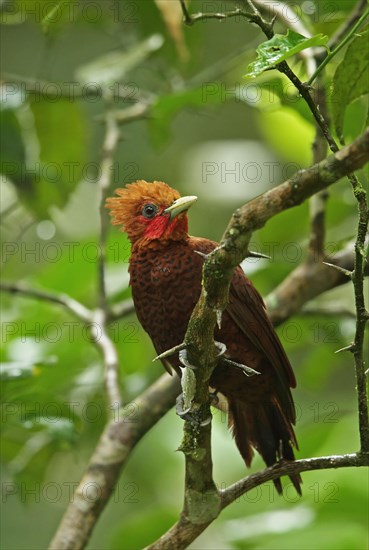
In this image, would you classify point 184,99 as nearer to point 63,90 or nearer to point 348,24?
point 348,24

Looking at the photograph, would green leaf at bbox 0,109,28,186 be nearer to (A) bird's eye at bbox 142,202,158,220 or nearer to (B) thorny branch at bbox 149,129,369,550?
(A) bird's eye at bbox 142,202,158,220

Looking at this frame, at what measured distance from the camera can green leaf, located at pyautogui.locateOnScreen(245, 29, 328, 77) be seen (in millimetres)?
1813

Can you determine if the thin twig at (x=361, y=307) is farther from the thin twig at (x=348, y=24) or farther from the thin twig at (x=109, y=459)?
the thin twig at (x=348, y=24)

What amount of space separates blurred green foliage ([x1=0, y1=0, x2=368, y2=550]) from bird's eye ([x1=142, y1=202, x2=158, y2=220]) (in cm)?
56

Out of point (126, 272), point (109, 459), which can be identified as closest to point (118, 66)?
point (126, 272)

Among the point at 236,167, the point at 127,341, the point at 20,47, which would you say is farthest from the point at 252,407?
the point at 20,47

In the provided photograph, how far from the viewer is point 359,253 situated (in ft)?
6.03

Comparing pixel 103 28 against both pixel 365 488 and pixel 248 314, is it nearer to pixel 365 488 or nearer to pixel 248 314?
pixel 248 314

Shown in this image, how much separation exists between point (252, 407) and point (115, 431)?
1.76ft

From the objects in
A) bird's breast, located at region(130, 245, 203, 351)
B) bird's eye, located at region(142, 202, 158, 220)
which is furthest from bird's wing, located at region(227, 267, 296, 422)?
bird's eye, located at region(142, 202, 158, 220)

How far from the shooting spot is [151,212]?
120 inches

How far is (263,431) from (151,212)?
2.97 ft

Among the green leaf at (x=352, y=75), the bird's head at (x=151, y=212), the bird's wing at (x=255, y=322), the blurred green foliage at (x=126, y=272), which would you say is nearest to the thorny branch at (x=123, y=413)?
the blurred green foliage at (x=126, y=272)

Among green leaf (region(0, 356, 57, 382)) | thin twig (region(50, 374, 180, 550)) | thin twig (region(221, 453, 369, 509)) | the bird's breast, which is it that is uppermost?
the bird's breast
